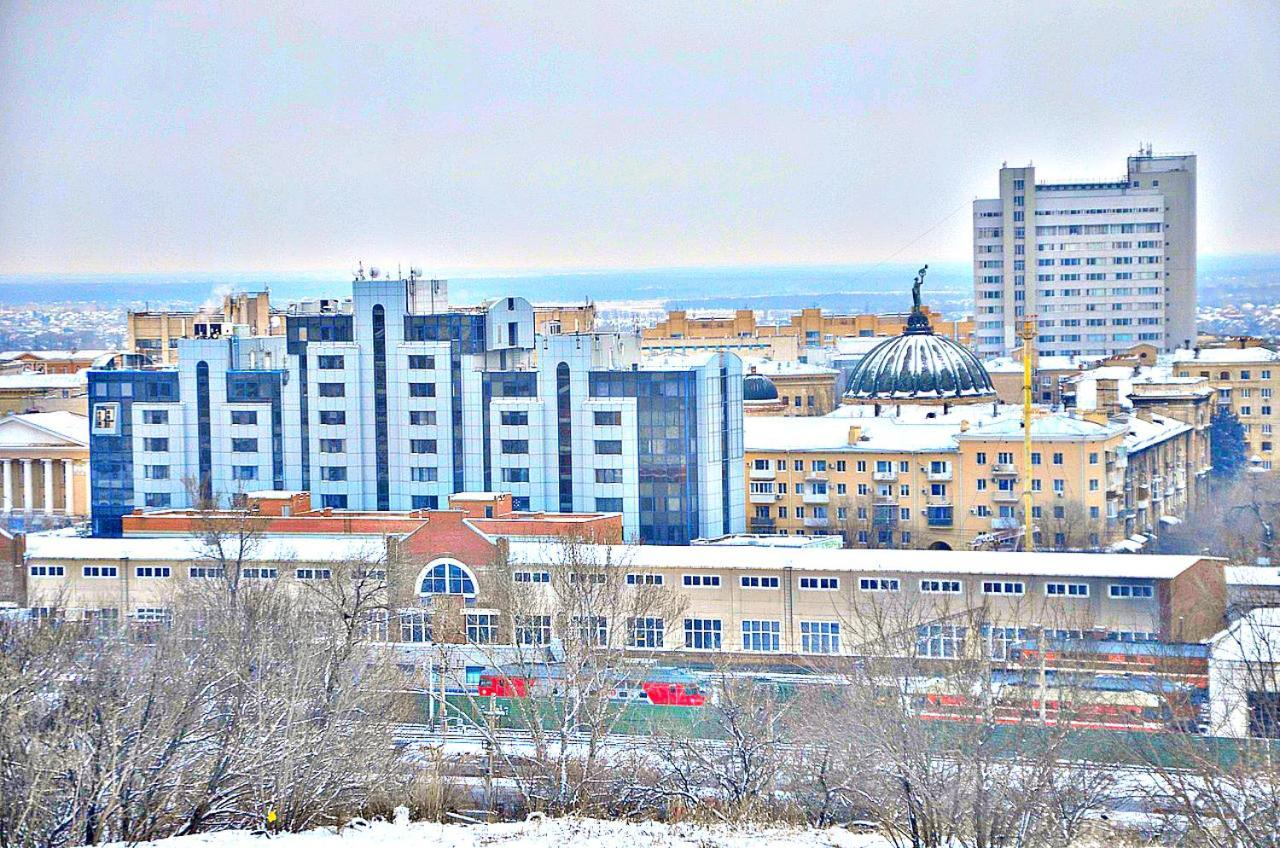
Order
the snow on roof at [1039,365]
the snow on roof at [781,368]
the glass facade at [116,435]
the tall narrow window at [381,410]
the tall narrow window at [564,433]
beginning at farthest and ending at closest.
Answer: the snow on roof at [1039,365]
the snow on roof at [781,368]
the glass facade at [116,435]
the tall narrow window at [381,410]
the tall narrow window at [564,433]

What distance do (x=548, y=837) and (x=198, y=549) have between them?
483 inches

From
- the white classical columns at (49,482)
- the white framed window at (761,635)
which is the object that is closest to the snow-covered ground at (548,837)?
the white framed window at (761,635)

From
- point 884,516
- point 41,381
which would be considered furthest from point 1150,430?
point 41,381

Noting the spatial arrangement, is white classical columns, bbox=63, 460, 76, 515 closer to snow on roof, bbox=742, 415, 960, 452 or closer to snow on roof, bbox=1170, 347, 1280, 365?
snow on roof, bbox=742, 415, 960, 452

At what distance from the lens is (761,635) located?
2855cm

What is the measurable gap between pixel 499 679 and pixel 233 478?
11.4m

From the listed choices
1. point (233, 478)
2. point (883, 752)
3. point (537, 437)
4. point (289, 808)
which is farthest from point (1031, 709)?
point (233, 478)

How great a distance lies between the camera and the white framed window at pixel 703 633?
28750mm

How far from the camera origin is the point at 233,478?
118 ft

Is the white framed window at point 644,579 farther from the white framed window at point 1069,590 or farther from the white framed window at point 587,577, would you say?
the white framed window at point 1069,590

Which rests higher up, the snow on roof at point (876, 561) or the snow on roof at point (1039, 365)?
the snow on roof at point (1039, 365)

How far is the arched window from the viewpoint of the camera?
30.1 meters

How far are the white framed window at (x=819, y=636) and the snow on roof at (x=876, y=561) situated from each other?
0.70m

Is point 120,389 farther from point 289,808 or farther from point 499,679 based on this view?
point 289,808
